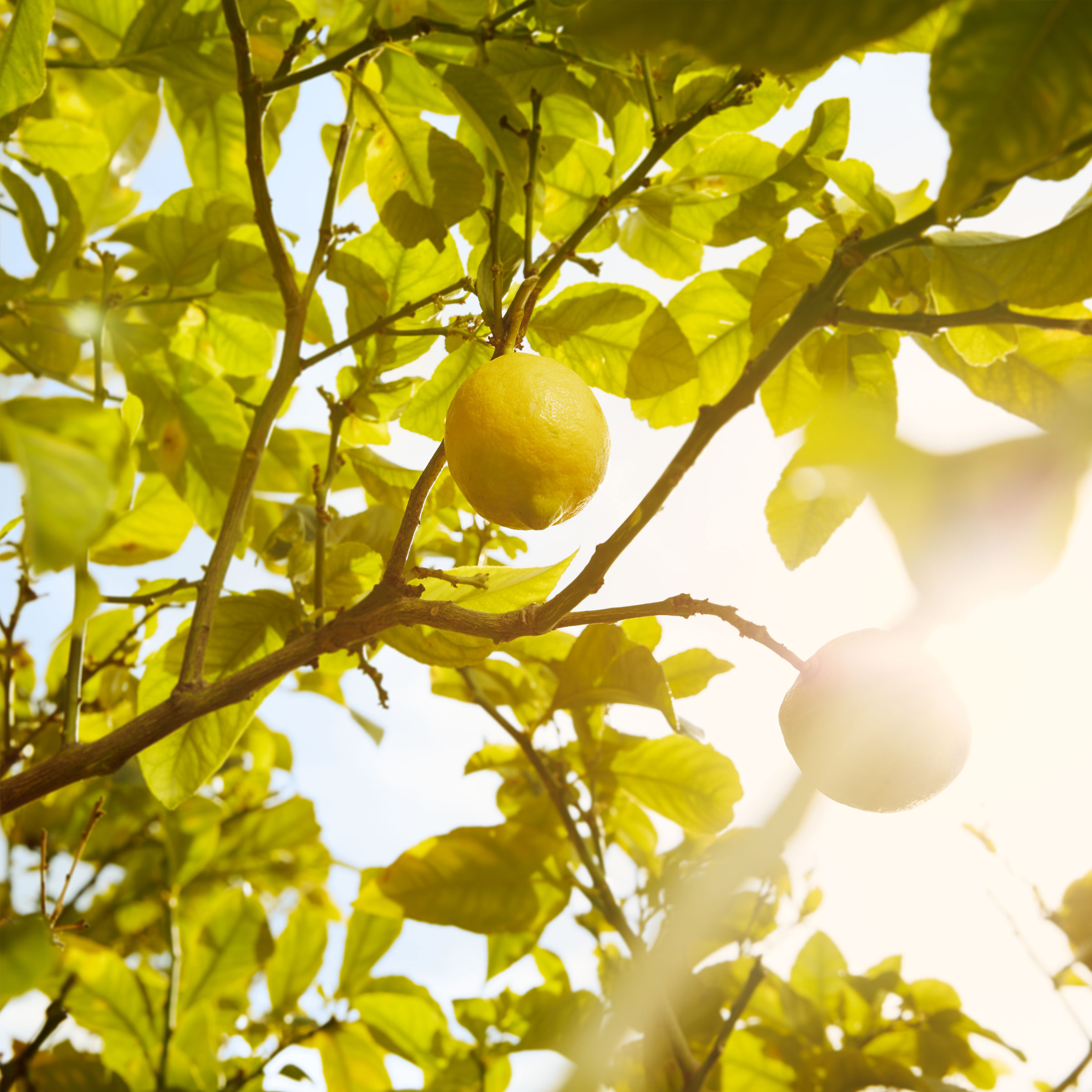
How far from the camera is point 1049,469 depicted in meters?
0.20

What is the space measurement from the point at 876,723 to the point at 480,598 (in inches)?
11.5

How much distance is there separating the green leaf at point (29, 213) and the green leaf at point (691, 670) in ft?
2.82

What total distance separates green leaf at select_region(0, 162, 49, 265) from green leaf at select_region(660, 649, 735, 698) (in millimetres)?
861

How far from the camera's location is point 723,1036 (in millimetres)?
824

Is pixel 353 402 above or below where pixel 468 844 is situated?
above

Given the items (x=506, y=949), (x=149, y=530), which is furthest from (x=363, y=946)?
(x=149, y=530)

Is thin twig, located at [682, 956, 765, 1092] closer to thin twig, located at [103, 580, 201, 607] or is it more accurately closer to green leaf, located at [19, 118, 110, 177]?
thin twig, located at [103, 580, 201, 607]

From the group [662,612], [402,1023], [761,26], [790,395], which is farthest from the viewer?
[402,1023]

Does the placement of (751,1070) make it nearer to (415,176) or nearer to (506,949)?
(506,949)

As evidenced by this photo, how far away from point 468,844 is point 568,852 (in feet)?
0.48

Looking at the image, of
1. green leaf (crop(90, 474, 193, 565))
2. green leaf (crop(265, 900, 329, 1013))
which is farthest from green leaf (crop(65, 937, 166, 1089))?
green leaf (crop(90, 474, 193, 565))

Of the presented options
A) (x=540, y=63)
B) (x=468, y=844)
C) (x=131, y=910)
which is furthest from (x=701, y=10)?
(x=131, y=910)

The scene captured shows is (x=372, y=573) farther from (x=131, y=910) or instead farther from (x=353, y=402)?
(x=131, y=910)

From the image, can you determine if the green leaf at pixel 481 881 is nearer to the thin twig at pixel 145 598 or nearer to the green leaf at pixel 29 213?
the thin twig at pixel 145 598
